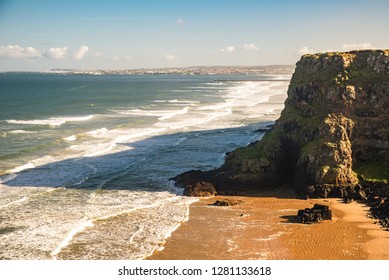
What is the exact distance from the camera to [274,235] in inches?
945

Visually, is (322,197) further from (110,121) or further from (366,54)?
(110,121)

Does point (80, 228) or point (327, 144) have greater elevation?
point (327, 144)

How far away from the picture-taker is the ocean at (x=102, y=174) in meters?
23.8

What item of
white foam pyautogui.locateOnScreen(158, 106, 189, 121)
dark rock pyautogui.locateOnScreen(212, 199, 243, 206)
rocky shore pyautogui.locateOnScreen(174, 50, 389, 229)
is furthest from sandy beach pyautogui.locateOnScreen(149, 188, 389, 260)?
white foam pyautogui.locateOnScreen(158, 106, 189, 121)

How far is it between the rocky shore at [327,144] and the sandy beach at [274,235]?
1957 millimetres

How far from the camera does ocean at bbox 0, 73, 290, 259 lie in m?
23.8

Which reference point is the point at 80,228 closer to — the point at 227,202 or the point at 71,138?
the point at 227,202

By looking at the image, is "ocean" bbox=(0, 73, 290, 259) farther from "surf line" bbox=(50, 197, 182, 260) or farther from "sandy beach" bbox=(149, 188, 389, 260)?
"sandy beach" bbox=(149, 188, 389, 260)

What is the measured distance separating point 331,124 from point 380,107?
4085 mm

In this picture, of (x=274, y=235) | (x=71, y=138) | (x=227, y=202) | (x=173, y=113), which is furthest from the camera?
(x=173, y=113)

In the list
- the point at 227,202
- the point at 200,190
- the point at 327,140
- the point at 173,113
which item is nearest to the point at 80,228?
the point at 200,190

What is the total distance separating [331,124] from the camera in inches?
1237

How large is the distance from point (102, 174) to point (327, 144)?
1799 centimetres

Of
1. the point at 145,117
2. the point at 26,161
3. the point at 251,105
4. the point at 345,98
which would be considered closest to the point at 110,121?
the point at 145,117
